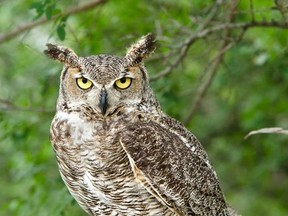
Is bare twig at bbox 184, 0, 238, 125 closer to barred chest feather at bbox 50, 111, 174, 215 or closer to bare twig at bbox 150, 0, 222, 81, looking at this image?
bare twig at bbox 150, 0, 222, 81

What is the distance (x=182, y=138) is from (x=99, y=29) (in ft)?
7.19

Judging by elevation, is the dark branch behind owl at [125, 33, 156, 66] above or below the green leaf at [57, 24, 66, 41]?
below

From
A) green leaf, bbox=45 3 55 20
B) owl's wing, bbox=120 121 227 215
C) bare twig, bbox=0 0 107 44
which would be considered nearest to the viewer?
owl's wing, bbox=120 121 227 215

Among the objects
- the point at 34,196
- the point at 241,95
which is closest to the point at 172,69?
the point at 34,196

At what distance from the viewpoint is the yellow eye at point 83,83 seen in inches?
192

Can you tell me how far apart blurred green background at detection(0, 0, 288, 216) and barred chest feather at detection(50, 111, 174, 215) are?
760mm

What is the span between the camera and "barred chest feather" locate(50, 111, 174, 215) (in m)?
4.90

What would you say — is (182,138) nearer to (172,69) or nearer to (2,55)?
(172,69)

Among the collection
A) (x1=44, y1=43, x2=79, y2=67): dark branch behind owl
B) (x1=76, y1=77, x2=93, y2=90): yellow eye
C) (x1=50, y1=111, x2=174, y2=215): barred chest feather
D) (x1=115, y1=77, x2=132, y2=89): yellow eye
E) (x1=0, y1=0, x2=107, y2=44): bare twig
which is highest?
(x1=0, y1=0, x2=107, y2=44): bare twig

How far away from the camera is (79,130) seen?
497 cm

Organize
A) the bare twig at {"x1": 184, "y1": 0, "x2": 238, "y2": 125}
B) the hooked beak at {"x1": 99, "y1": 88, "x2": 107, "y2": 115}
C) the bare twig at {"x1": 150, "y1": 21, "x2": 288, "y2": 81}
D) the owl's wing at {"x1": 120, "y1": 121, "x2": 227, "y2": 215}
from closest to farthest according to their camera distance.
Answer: the hooked beak at {"x1": 99, "y1": 88, "x2": 107, "y2": 115} → the owl's wing at {"x1": 120, "y1": 121, "x2": 227, "y2": 215} → the bare twig at {"x1": 150, "y1": 21, "x2": 288, "y2": 81} → the bare twig at {"x1": 184, "y1": 0, "x2": 238, "y2": 125}

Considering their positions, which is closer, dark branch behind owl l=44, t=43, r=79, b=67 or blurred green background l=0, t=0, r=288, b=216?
dark branch behind owl l=44, t=43, r=79, b=67

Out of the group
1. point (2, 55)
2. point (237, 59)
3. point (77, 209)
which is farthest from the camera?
point (2, 55)

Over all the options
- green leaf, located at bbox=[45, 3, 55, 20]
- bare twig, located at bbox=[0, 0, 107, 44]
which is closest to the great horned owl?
green leaf, located at bbox=[45, 3, 55, 20]
